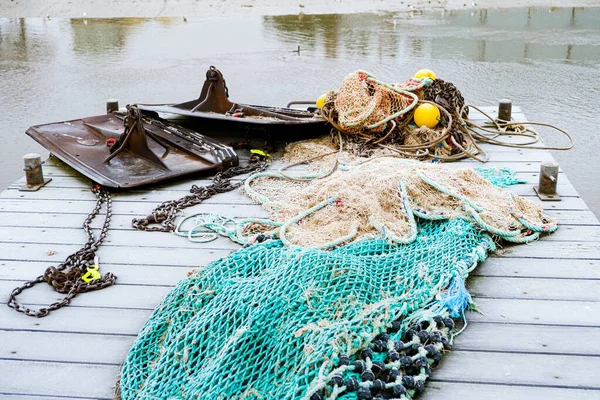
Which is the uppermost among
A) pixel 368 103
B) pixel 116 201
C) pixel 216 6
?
pixel 216 6

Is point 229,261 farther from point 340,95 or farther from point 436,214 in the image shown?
point 340,95

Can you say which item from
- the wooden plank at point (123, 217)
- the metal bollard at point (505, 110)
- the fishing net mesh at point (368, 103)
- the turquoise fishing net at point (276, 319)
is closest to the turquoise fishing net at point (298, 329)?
the turquoise fishing net at point (276, 319)

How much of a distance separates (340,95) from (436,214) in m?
1.85

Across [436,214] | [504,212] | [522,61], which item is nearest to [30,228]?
Result: [436,214]

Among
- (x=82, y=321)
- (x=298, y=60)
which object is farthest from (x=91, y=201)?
(x=298, y=60)

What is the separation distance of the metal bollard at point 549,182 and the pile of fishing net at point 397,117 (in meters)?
0.75

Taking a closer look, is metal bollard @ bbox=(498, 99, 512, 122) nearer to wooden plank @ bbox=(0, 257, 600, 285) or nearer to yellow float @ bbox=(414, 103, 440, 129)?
yellow float @ bbox=(414, 103, 440, 129)

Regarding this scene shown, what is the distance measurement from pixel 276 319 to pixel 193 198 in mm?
1641

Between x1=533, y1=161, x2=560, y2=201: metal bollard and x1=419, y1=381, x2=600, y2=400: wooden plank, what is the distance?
5.64 ft

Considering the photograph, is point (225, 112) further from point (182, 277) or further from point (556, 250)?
point (556, 250)

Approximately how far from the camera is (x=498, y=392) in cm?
200

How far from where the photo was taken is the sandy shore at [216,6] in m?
15.3

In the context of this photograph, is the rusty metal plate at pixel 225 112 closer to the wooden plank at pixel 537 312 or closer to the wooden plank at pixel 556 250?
the wooden plank at pixel 556 250

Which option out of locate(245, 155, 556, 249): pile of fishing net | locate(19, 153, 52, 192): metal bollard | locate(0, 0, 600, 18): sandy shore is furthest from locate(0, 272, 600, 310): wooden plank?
locate(0, 0, 600, 18): sandy shore
